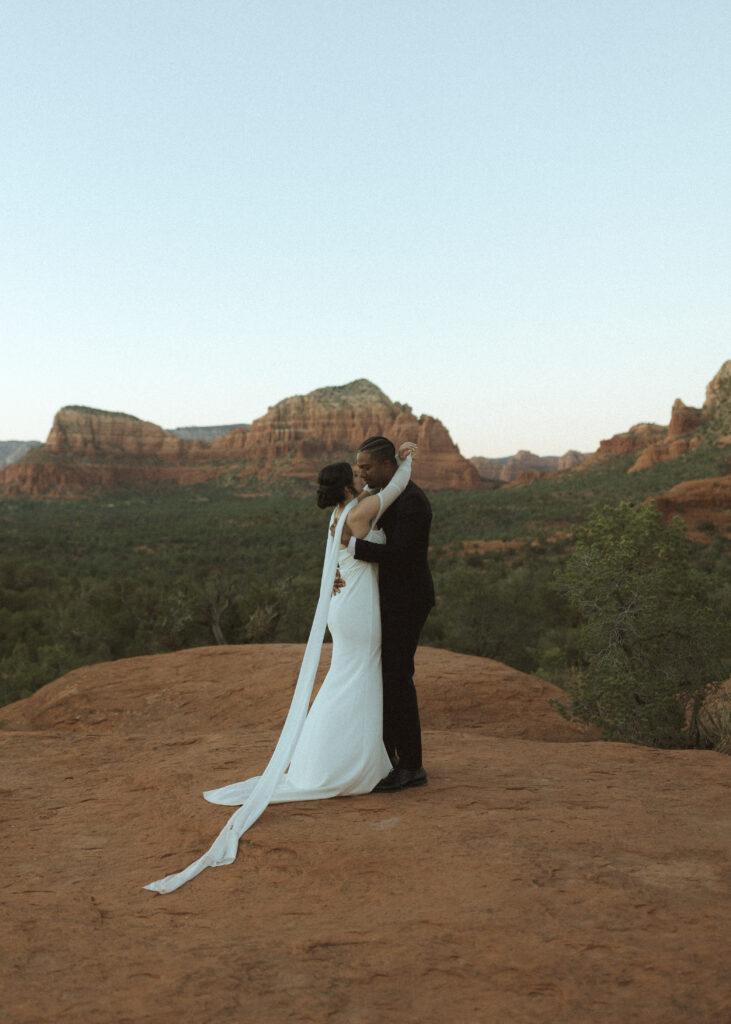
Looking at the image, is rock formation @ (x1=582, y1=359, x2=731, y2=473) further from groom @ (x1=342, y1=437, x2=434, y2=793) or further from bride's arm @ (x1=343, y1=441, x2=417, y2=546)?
bride's arm @ (x1=343, y1=441, x2=417, y2=546)

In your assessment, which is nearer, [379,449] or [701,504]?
[379,449]

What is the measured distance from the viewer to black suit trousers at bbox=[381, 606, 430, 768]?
174 inches

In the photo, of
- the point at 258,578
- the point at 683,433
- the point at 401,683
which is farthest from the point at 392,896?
the point at 683,433

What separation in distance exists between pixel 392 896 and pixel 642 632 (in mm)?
6683

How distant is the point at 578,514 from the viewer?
142 feet

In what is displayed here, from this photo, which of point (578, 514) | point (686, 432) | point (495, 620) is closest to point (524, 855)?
point (495, 620)

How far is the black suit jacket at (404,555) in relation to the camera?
14.3ft

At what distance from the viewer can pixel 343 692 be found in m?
4.34

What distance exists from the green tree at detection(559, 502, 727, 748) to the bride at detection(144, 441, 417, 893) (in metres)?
4.91

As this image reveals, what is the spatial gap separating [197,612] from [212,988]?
15.3m

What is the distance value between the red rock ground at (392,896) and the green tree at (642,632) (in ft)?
9.27

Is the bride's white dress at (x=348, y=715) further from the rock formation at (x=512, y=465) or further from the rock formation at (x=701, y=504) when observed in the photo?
the rock formation at (x=512, y=465)

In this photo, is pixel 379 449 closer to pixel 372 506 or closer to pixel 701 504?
pixel 372 506

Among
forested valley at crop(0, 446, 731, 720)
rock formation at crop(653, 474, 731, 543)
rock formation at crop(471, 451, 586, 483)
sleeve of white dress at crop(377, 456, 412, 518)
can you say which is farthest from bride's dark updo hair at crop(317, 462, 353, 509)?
rock formation at crop(471, 451, 586, 483)
